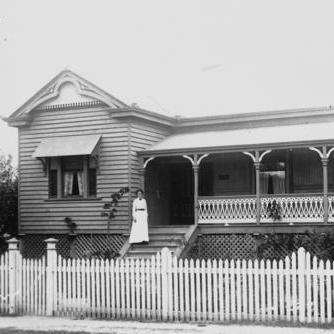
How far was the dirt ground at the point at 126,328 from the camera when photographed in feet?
42.4

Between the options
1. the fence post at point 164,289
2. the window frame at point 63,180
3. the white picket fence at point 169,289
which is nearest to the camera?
the white picket fence at point 169,289

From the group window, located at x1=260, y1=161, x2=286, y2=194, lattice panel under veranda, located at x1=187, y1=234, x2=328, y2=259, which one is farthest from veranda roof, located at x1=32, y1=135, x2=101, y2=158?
window, located at x1=260, y1=161, x2=286, y2=194

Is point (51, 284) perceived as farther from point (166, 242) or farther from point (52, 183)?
point (52, 183)

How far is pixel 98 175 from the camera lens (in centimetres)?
2278

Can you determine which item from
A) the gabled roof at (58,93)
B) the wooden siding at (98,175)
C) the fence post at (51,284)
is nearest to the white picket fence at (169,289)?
the fence post at (51,284)

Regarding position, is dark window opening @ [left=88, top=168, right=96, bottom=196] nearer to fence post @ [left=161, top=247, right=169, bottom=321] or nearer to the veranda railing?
the veranda railing

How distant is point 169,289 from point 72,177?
9672mm

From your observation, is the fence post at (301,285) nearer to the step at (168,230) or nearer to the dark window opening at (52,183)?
the step at (168,230)

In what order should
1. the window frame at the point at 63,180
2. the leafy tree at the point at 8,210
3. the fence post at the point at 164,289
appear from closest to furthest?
the fence post at the point at 164,289 → the window frame at the point at 63,180 → the leafy tree at the point at 8,210

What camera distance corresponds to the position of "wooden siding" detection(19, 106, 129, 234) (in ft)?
73.6

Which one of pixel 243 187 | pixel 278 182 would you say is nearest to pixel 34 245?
pixel 243 187

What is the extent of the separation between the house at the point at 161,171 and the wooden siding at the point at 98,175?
0.11 feet

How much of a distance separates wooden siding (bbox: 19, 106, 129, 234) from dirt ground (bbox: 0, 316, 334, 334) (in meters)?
7.80

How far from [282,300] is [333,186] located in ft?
31.1
